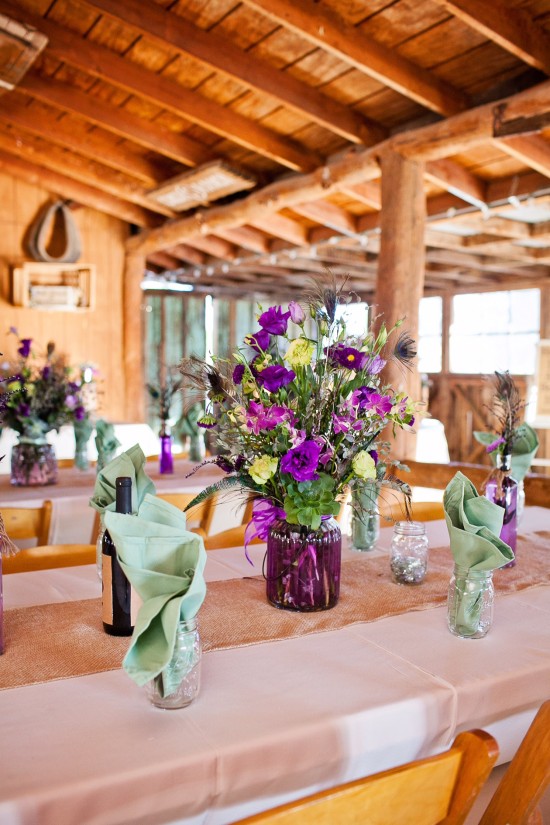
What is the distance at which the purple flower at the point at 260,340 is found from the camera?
5.19ft

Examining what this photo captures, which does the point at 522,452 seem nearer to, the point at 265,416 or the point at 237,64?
the point at 265,416

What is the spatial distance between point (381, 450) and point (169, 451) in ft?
7.27

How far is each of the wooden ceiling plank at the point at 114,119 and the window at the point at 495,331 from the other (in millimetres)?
4545

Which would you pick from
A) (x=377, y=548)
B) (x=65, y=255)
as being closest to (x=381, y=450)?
(x=377, y=548)

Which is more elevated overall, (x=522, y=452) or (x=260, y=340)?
(x=260, y=340)

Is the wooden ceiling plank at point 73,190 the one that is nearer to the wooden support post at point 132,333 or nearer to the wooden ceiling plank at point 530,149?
the wooden support post at point 132,333

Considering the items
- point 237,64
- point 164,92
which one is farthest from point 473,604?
point 164,92

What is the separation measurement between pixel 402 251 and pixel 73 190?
4.28 m

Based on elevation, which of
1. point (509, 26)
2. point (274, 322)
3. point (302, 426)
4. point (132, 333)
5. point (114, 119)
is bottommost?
point (302, 426)

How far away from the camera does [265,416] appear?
1.53m

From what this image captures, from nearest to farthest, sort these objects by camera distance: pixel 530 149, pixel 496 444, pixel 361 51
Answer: pixel 496 444
pixel 361 51
pixel 530 149

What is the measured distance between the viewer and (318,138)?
5.32 meters

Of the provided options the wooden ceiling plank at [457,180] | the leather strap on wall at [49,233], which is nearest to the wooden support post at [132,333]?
the leather strap on wall at [49,233]

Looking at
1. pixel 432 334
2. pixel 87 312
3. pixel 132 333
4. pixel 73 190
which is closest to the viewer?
pixel 73 190
